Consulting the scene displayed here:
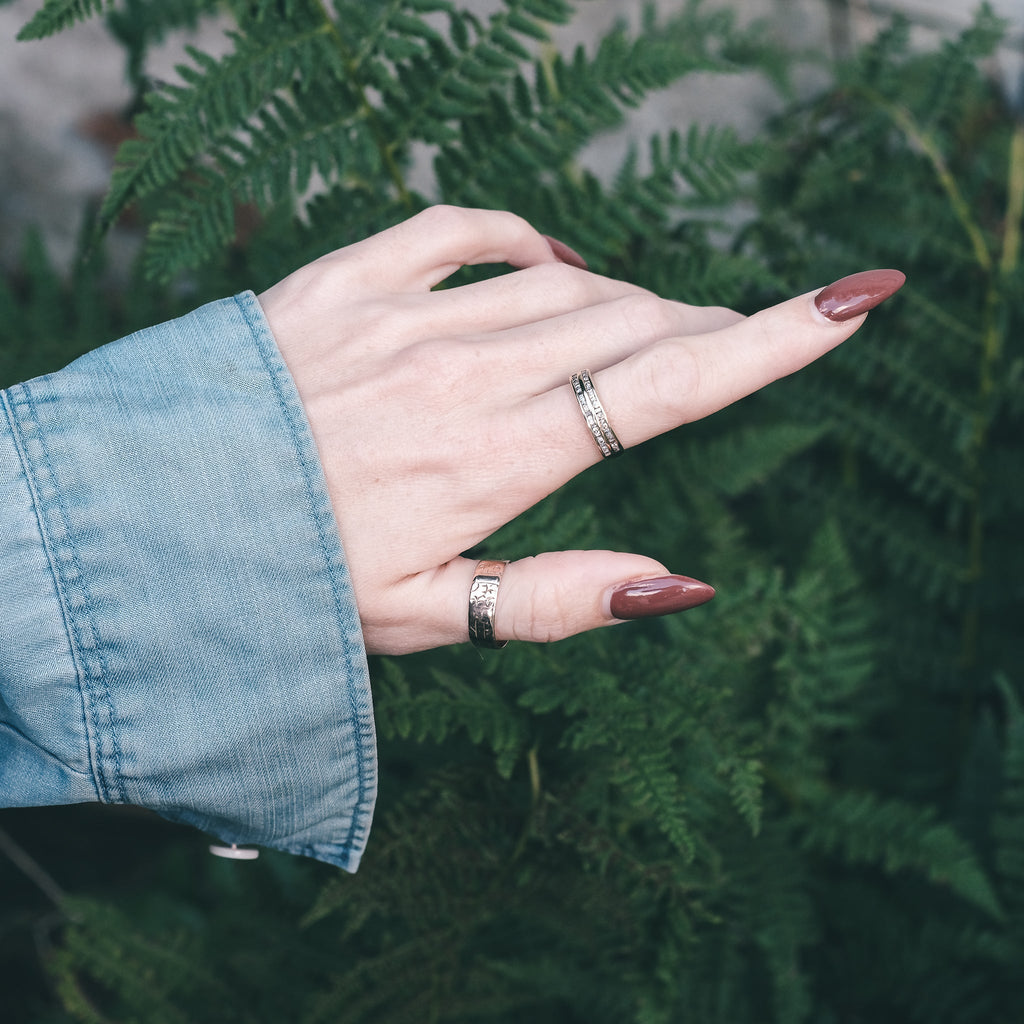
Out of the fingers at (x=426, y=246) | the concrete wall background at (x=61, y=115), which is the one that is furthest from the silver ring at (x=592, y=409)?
the concrete wall background at (x=61, y=115)

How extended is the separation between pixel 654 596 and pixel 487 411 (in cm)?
29

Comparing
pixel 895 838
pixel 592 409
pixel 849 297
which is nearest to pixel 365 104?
pixel 592 409

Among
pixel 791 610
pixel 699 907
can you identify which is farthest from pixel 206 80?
pixel 699 907

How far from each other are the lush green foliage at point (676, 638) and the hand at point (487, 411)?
0.24 metres

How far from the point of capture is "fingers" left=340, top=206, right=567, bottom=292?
1061mm

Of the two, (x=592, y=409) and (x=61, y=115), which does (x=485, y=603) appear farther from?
(x=61, y=115)

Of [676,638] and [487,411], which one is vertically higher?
[487,411]

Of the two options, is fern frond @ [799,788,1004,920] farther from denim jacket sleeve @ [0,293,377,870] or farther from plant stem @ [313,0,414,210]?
plant stem @ [313,0,414,210]

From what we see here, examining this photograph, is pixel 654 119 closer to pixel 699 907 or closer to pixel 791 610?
pixel 791 610

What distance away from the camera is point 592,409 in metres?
0.95

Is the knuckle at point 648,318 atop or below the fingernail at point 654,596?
atop

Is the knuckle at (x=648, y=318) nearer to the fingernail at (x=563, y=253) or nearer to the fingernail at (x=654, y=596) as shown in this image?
the fingernail at (x=563, y=253)

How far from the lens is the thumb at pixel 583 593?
0.91 metres

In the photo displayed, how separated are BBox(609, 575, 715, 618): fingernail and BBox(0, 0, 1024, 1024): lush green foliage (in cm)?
23
